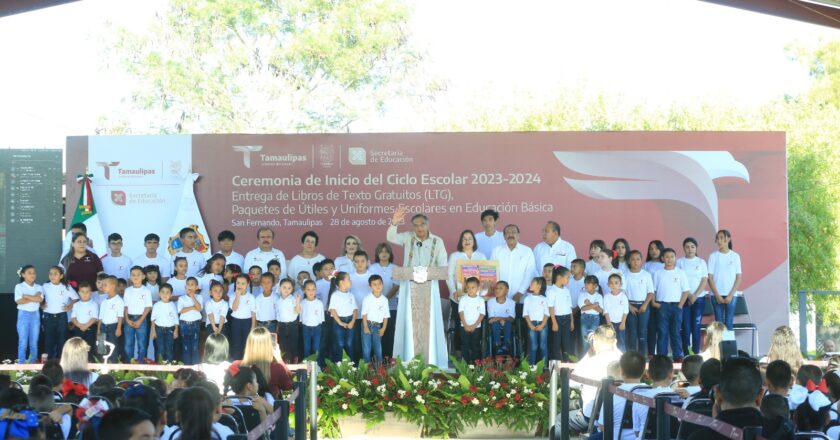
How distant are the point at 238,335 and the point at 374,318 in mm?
1786

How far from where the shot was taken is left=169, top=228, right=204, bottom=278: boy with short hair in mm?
15406

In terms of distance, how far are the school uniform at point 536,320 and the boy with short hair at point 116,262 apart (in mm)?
5799

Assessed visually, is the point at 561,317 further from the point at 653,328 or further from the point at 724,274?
the point at 724,274

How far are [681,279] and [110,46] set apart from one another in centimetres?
2393

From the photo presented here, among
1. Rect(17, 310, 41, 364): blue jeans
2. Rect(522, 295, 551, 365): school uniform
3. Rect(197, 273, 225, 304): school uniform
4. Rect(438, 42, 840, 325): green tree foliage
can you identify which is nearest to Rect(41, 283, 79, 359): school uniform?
Rect(17, 310, 41, 364): blue jeans

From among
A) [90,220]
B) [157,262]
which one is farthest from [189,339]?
[90,220]

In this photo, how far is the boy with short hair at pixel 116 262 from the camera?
15391 millimetres

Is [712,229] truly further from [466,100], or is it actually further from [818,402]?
[466,100]

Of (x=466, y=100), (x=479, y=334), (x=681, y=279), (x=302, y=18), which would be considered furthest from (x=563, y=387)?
(x=466, y=100)

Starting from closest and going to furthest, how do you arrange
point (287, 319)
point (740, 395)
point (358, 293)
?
point (740, 395), point (287, 319), point (358, 293)

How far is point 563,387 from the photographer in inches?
374

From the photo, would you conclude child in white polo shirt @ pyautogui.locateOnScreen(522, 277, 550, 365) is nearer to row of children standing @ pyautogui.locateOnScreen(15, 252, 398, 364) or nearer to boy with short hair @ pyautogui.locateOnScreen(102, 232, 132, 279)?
row of children standing @ pyautogui.locateOnScreen(15, 252, 398, 364)

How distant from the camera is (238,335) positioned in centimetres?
1392

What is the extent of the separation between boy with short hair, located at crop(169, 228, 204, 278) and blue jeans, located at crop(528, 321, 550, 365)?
490 cm
